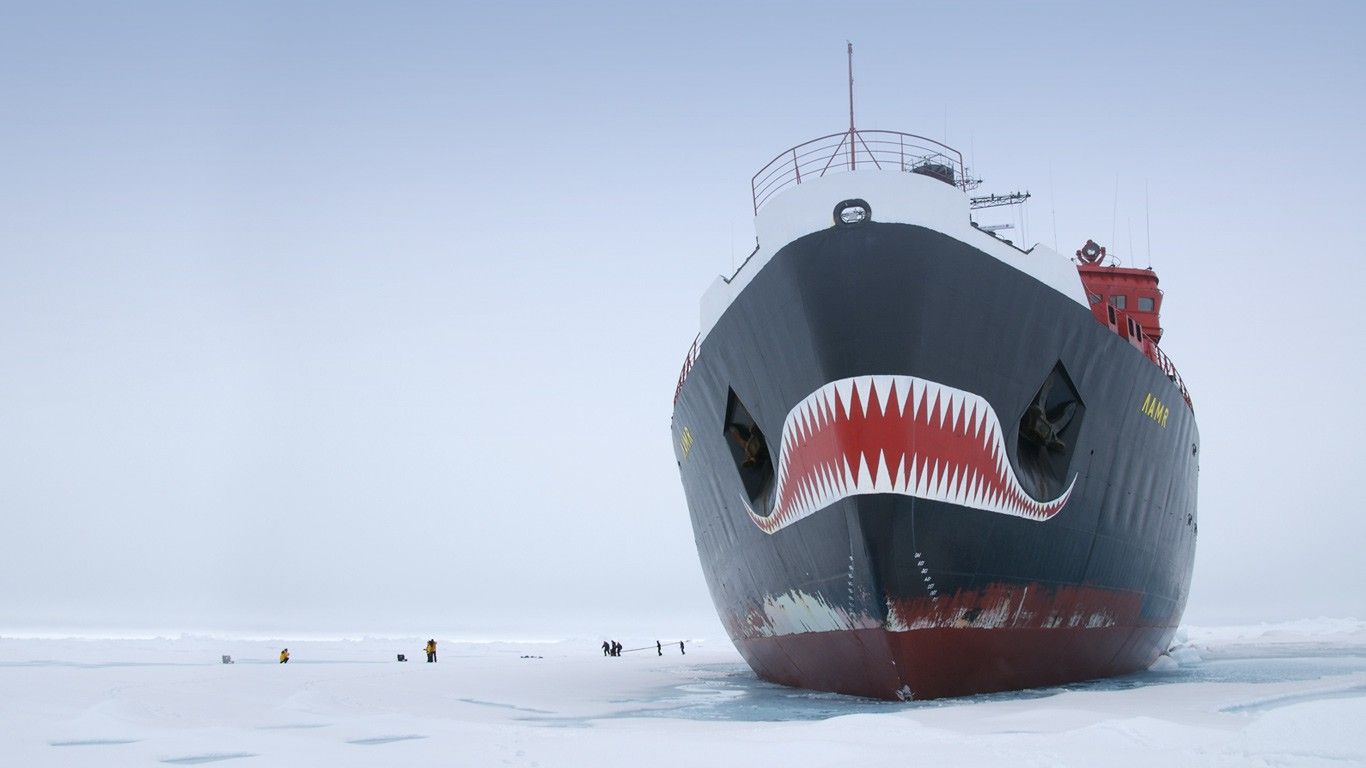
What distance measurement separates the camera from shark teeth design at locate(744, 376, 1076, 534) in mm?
8938

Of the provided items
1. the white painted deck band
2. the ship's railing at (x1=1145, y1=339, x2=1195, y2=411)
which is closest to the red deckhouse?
the ship's railing at (x1=1145, y1=339, x2=1195, y2=411)

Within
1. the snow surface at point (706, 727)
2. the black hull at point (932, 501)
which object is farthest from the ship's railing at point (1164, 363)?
the snow surface at point (706, 727)

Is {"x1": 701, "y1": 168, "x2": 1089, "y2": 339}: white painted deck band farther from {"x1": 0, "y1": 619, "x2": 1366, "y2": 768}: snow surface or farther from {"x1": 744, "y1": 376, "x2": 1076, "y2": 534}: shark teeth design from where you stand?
{"x1": 0, "y1": 619, "x2": 1366, "y2": 768}: snow surface

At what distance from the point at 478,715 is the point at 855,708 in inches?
149

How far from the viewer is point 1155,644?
15.1m

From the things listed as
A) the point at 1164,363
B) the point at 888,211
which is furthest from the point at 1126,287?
the point at 888,211

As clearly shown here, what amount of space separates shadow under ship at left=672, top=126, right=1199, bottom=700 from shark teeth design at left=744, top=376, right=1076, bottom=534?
0.07ft

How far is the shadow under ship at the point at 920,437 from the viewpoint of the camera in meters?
9.05

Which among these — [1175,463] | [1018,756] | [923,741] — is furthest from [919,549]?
[1175,463]

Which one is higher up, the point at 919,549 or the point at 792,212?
the point at 792,212

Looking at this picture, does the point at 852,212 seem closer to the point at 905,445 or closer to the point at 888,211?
the point at 888,211

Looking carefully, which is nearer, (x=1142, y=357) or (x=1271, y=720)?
(x=1271, y=720)

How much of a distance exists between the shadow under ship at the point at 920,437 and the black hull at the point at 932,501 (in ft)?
0.08

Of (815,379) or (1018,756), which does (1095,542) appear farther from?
(1018,756)
